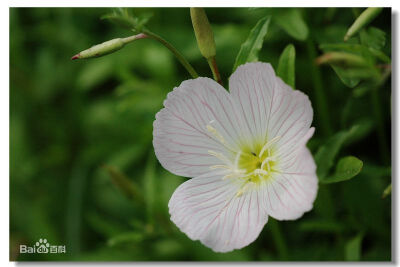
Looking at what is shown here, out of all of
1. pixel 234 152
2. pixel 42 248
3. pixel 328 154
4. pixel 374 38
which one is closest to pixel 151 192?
pixel 42 248

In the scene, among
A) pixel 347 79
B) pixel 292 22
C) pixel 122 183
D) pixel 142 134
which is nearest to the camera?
pixel 347 79

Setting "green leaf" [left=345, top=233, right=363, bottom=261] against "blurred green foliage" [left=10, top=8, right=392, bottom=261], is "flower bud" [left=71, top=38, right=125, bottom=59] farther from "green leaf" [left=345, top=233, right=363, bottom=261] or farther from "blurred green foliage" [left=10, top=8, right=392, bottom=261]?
"green leaf" [left=345, top=233, right=363, bottom=261]

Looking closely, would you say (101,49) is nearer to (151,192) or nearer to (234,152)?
(234,152)

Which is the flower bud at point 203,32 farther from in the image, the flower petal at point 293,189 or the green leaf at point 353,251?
the green leaf at point 353,251

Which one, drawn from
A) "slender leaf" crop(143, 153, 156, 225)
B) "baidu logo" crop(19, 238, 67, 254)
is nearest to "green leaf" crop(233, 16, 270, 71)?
"slender leaf" crop(143, 153, 156, 225)

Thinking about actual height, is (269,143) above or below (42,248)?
above

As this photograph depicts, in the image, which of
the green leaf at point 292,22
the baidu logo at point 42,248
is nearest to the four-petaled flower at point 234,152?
the green leaf at point 292,22
